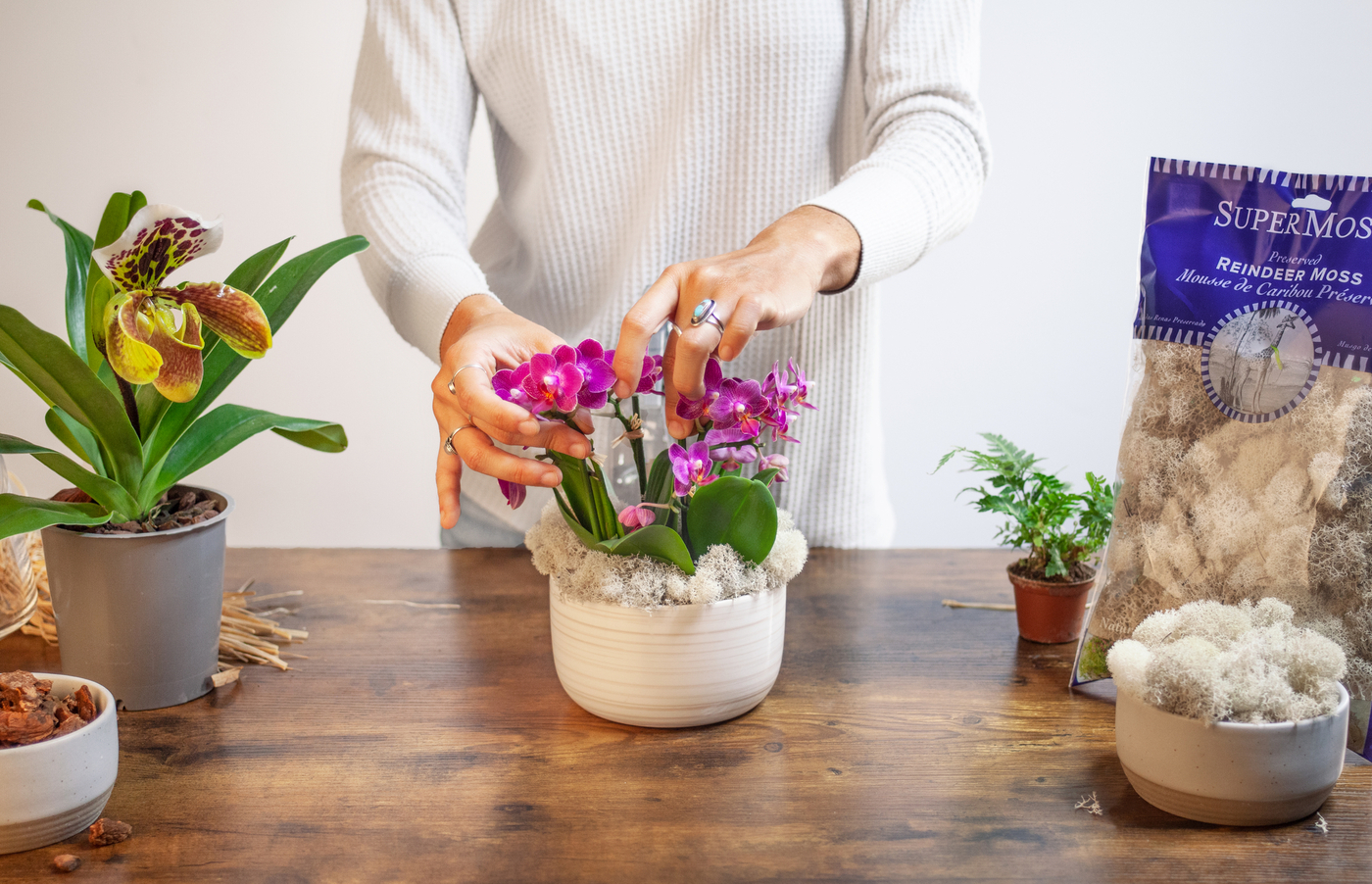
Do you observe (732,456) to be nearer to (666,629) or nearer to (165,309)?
(666,629)

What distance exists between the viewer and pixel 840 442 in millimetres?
1372

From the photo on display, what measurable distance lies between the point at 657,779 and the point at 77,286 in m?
0.61

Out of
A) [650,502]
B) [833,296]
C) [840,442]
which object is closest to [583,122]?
[833,296]

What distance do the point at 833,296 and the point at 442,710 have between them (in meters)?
0.77

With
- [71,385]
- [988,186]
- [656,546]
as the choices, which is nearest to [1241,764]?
[656,546]

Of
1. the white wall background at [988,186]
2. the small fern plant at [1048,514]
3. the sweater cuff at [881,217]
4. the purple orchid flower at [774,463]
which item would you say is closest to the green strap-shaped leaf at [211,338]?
the purple orchid flower at [774,463]

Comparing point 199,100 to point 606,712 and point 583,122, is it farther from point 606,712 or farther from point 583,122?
point 606,712

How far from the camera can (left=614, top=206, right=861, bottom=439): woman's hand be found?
0.70m

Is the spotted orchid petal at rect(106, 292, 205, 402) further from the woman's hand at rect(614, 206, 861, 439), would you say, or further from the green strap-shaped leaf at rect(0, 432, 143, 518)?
the woman's hand at rect(614, 206, 861, 439)

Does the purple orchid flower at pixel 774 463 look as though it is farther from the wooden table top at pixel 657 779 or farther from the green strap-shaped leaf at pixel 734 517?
the wooden table top at pixel 657 779

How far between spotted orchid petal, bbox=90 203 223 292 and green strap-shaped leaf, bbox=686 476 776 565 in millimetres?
385

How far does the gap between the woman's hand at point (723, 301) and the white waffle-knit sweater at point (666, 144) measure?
0.23m

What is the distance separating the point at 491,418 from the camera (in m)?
0.69

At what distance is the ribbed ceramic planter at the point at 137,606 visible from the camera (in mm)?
752
